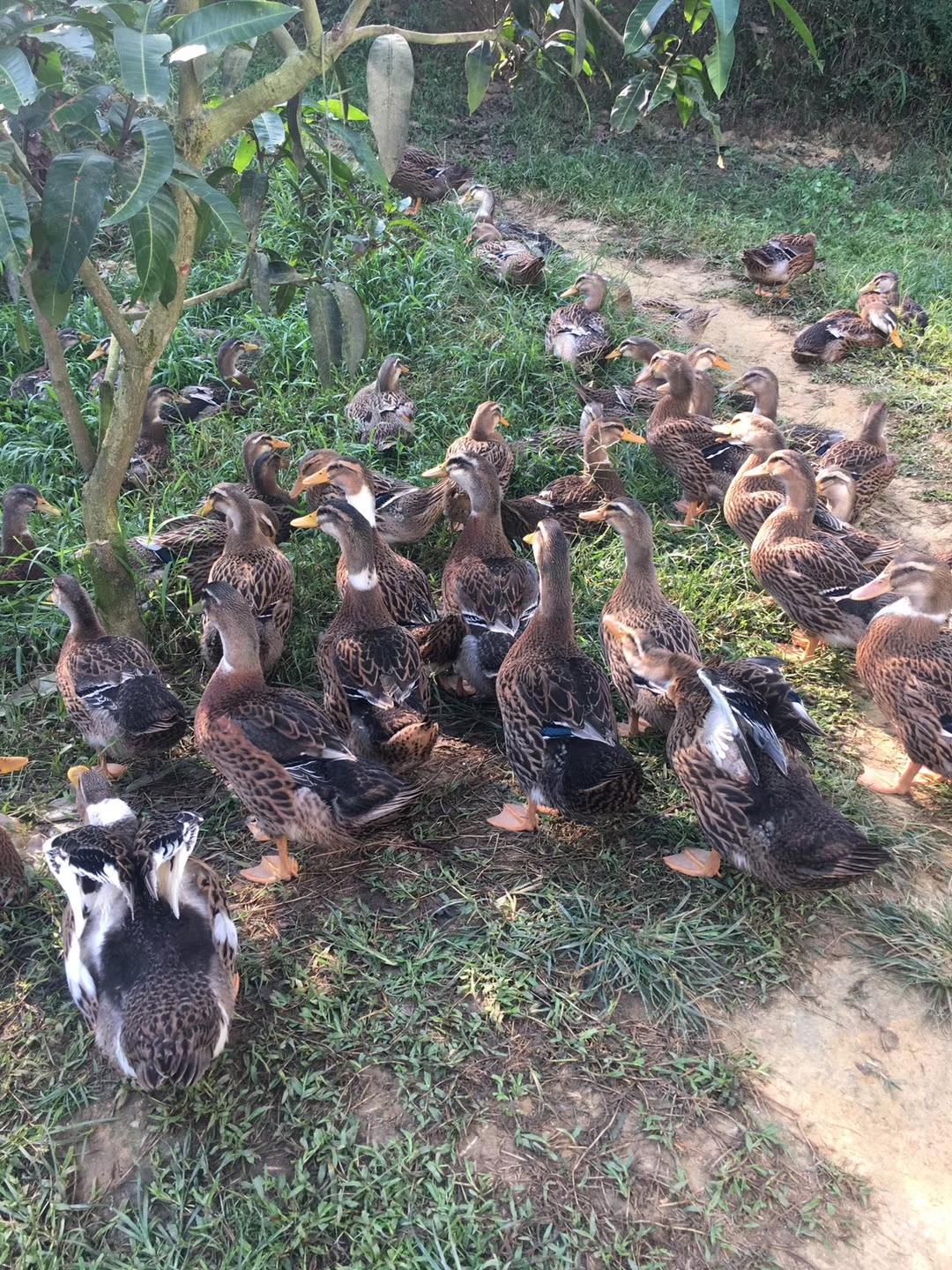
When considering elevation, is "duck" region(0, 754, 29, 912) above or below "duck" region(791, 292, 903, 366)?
below

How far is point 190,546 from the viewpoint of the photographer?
4926 mm

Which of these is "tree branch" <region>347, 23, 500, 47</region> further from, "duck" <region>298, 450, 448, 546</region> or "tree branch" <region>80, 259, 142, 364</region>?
"duck" <region>298, 450, 448, 546</region>

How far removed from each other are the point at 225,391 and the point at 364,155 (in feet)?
11.5

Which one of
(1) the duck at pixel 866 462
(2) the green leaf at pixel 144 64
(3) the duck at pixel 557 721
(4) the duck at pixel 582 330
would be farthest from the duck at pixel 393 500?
(2) the green leaf at pixel 144 64

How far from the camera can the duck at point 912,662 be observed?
3.75 meters

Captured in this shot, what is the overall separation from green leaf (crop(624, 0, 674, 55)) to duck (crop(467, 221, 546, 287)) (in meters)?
4.65

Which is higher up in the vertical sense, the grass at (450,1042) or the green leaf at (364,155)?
the green leaf at (364,155)

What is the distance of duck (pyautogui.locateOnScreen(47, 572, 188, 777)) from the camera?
152 inches

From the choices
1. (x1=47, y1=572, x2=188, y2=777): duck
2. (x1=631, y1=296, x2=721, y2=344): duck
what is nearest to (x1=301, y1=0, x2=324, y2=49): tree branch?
(x1=47, y1=572, x2=188, y2=777): duck

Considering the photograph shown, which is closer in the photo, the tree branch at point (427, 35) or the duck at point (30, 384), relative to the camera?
the tree branch at point (427, 35)

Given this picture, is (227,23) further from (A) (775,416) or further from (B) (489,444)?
(A) (775,416)

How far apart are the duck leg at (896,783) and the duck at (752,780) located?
308 millimetres

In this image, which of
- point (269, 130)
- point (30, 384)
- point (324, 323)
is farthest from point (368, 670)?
point (30, 384)

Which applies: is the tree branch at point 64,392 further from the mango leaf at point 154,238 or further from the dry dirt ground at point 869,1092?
the dry dirt ground at point 869,1092
